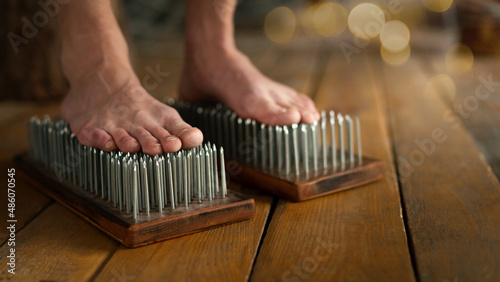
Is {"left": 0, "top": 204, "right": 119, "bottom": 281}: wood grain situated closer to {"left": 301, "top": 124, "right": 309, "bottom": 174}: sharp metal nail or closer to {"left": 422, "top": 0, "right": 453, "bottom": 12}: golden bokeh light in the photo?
{"left": 301, "top": 124, "right": 309, "bottom": 174}: sharp metal nail

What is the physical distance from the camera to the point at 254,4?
374 cm

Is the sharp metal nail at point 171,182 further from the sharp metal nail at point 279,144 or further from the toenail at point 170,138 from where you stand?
→ the sharp metal nail at point 279,144

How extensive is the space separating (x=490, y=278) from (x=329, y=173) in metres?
0.38

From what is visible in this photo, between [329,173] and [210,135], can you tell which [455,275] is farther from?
[210,135]

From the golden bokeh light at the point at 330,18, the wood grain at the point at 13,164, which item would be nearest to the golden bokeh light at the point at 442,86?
the wood grain at the point at 13,164

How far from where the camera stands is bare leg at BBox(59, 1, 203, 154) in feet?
3.11

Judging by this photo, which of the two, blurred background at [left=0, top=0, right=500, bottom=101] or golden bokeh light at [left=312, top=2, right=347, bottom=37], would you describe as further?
golden bokeh light at [left=312, top=2, right=347, bottom=37]

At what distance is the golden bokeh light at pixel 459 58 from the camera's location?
7.95 ft

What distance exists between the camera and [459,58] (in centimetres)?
267

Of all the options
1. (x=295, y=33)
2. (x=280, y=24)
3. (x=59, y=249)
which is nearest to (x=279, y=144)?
(x=59, y=249)

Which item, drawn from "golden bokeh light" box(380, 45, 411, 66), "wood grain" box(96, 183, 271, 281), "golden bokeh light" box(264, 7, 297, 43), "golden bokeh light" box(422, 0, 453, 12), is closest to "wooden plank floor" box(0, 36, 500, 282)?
"wood grain" box(96, 183, 271, 281)

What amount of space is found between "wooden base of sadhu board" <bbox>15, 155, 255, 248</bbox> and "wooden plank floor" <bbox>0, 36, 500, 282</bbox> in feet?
0.05

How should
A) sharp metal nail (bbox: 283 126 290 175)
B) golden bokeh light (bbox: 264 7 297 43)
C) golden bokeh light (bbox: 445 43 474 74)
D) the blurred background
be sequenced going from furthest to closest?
golden bokeh light (bbox: 264 7 297 43) < golden bokeh light (bbox: 445 43 474 74) < the blurred background < sharp metal nail (bbox: 283 126 290 175)

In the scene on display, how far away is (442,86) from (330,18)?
6.12 feet
